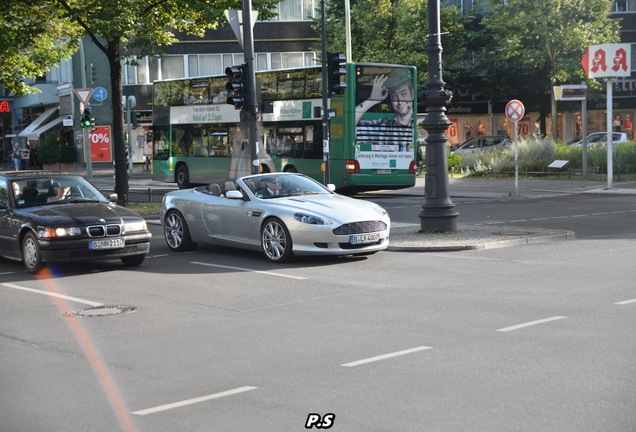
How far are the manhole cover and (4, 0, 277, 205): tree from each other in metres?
14.4

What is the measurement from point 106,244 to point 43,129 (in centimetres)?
5644

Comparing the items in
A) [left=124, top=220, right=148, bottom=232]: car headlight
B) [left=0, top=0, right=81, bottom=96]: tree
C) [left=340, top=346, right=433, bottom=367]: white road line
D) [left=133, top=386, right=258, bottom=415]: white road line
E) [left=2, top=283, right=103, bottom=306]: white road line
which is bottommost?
[left=2, top=283, right=103, bottom=306]: white road line

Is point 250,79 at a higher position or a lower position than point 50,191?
higher

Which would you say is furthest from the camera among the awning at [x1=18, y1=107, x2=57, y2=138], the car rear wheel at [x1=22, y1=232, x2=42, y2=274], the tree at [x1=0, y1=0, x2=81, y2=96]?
the awning at [x1=18, y1=107, x2=57, y2=138]

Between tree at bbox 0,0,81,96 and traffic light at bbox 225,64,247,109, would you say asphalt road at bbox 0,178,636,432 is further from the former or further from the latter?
tree at bbox 0,0,81,96

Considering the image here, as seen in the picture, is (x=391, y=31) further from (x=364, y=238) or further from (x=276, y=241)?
(x=364, y=238)

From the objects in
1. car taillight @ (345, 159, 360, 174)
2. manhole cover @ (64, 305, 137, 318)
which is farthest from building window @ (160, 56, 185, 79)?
manhole cover @ (64, 305, 137, 318)

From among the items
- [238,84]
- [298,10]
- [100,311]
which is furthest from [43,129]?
[100,311]

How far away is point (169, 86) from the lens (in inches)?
1506

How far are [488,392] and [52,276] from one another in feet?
29.2

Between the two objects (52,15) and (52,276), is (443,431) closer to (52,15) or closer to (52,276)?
(52,276)

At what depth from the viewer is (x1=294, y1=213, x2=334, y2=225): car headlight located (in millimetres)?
14719

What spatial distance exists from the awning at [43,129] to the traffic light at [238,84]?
49.2m

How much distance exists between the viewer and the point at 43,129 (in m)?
68.1
